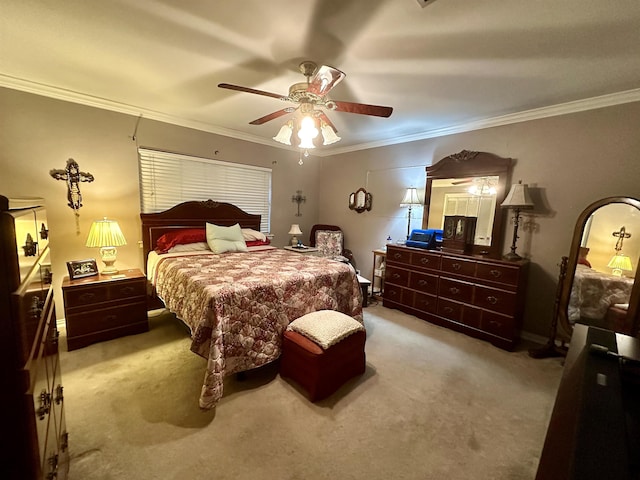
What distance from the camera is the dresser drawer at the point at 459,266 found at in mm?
2949

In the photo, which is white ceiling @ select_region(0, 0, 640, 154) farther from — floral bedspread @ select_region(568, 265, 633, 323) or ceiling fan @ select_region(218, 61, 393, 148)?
floral bedspread @ select_region(568, 265, 633, 323)

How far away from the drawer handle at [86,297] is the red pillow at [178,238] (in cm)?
82

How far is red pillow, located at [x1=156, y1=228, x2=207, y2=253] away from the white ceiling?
1.52 m

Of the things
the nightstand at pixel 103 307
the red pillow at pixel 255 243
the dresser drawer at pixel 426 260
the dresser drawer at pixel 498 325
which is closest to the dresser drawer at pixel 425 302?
the dresser drawer at pixel 426 260

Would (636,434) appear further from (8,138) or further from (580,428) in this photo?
(8,138)

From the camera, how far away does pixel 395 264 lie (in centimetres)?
363

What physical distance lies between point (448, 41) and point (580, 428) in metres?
2.09

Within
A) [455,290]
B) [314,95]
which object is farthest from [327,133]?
[455,290]

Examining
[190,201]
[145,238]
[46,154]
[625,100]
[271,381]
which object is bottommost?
[271,381]

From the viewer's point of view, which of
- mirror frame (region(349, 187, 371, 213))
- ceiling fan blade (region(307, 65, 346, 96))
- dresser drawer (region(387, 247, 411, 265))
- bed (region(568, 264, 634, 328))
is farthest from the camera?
mirror frame (region(349, 187, 371, 213))

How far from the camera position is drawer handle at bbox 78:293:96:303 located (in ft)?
8.09

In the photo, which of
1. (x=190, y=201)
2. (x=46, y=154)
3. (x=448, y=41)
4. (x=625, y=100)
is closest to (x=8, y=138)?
(x=46, y=154)

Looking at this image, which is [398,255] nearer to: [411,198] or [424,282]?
[424,282]

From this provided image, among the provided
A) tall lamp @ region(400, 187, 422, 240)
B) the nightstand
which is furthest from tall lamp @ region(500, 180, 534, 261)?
the nightstand
